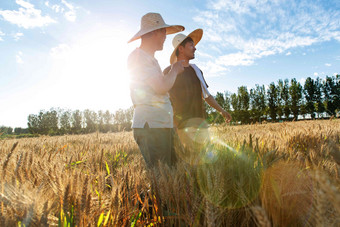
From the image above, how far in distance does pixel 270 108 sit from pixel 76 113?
233 ft

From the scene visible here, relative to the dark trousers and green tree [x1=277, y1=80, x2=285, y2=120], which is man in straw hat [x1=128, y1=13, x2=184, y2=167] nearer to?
the dark trousers

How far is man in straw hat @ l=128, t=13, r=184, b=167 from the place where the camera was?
2430mm

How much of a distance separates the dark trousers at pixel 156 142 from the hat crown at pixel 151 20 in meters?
1.29

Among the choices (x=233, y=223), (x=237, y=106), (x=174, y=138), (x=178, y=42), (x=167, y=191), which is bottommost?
(x=233, y=223)

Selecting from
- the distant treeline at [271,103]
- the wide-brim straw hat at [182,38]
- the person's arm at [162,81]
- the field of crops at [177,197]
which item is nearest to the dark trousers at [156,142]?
the person's arm at [162,81]

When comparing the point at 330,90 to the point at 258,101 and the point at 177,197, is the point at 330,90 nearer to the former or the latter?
the point at 258,101

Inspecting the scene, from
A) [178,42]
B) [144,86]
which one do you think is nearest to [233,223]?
[144,86]

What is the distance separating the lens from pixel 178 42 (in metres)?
4.22

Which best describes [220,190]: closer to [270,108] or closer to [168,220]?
[168,220]

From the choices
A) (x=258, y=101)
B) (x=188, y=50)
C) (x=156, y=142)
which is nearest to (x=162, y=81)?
(x=156, y=142)

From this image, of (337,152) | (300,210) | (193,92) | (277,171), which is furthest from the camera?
(193,92)

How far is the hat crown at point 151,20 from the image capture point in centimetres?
258

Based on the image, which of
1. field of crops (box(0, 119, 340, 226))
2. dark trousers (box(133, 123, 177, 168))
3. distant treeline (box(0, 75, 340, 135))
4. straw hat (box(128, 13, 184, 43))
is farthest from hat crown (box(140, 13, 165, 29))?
distant treeline (box(0, 75, 340, 135))

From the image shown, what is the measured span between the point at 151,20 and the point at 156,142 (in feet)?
5.25
